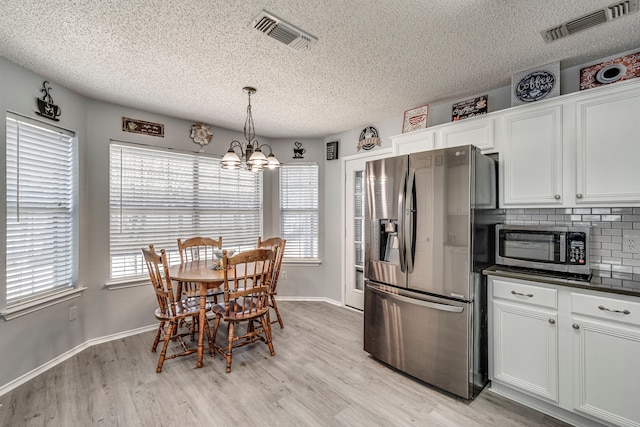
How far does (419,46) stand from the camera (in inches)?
80.7

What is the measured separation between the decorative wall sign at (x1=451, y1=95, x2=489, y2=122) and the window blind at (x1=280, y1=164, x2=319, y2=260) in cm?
217

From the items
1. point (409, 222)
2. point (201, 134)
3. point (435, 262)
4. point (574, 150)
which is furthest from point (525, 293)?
point (201, 134)

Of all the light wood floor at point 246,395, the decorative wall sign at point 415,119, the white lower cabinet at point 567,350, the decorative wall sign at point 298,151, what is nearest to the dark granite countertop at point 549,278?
the white lower cabinet at point 567,350

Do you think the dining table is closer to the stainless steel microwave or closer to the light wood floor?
the light wood floor

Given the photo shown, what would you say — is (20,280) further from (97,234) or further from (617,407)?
(617,407)

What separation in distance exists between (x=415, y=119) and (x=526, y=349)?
2.31 meters

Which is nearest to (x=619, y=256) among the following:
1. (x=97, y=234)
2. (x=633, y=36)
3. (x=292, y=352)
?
(x=633, y=36)

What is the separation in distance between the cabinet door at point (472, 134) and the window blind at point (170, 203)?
111 inches

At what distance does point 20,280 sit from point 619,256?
469 centimetres

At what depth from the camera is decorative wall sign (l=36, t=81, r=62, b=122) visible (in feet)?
8.20

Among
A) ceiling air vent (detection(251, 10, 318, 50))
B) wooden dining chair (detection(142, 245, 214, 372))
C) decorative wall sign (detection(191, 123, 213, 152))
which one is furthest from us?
decorative wall sign (detection(191, 123, 213, 152))

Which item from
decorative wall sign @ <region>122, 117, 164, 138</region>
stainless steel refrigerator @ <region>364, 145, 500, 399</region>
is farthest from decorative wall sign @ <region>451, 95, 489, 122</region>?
decorative wall sign @ <region>122, 117, 164, 138</region>

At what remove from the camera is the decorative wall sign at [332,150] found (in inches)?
169

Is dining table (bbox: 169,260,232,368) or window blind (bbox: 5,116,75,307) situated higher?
window blind (bbox: 5,116,75,307)
